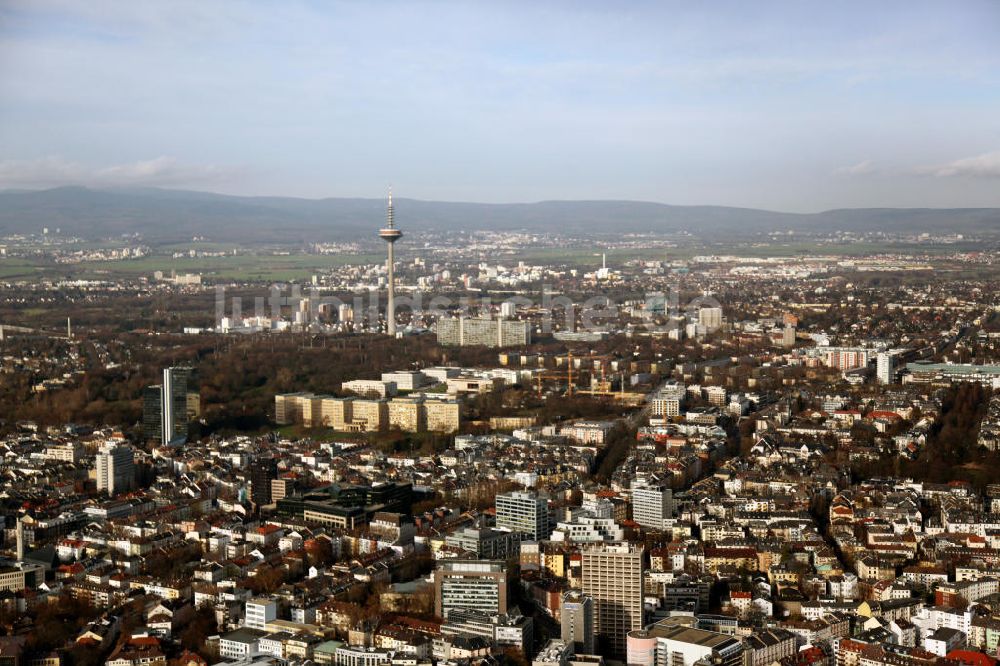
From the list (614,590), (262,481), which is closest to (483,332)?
(262,481)

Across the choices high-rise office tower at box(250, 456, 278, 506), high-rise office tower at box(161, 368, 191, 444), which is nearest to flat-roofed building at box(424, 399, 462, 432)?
high-rise office tower at box(161, 368, 191, 444)

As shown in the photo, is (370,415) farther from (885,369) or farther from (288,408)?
(885,369)

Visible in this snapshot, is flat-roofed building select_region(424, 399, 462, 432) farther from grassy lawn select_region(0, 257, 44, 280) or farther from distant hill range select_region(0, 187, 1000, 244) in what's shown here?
distant hill range select_region(0, 187, 1000, 244)

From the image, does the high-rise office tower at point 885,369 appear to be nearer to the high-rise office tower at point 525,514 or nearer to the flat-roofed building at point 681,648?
the high-rise office tower at point 525,514

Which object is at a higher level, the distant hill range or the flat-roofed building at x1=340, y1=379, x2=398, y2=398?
the distant hill range

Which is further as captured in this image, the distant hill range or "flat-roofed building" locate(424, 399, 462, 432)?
the distant hill range

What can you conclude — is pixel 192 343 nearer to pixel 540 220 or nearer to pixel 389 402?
pixel 389 402

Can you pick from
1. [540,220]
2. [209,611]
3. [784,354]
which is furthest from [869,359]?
[540,220]

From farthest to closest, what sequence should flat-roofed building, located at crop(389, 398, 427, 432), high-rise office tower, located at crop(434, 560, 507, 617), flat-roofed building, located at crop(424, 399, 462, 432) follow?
flat-roofed building, located at crop(389, 398, 427, 432)
flat-roofed building, located at crop(424, 399, 462, 432)
high-rise office tower, located at crop(434, 560, 507, 617)
